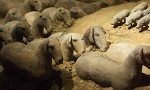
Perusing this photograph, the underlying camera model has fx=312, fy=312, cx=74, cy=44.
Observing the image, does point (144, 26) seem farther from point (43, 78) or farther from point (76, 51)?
point (43, 78)

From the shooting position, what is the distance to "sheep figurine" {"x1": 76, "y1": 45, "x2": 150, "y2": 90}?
2.92m

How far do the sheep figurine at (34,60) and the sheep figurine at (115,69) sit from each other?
36cm

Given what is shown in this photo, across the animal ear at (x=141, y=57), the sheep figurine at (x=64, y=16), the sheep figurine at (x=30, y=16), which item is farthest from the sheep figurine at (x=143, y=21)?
the sheep figurine at (x=30, y=16)

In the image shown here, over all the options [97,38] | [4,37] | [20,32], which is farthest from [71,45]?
[4,37]

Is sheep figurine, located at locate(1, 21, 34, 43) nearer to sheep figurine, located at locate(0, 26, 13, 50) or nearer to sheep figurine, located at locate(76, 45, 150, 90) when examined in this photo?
sheep figurine, located at locate(0, 26, 13, 50)

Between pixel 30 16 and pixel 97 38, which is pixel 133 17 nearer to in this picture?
pixel 97 38

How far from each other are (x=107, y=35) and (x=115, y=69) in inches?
58.4

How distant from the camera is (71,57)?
13.2 ft

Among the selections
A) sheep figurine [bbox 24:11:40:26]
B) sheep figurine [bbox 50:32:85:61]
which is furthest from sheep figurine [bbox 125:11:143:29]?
sheep figurine [bbox 24:11:40:26]

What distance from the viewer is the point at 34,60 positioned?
3.50m

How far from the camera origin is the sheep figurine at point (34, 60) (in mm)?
3395

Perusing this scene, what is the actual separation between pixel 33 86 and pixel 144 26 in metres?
1.97

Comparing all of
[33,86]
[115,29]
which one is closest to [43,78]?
[33,86]

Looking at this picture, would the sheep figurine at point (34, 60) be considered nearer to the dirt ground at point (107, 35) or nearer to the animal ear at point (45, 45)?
the animal ear at point (45, 45)
